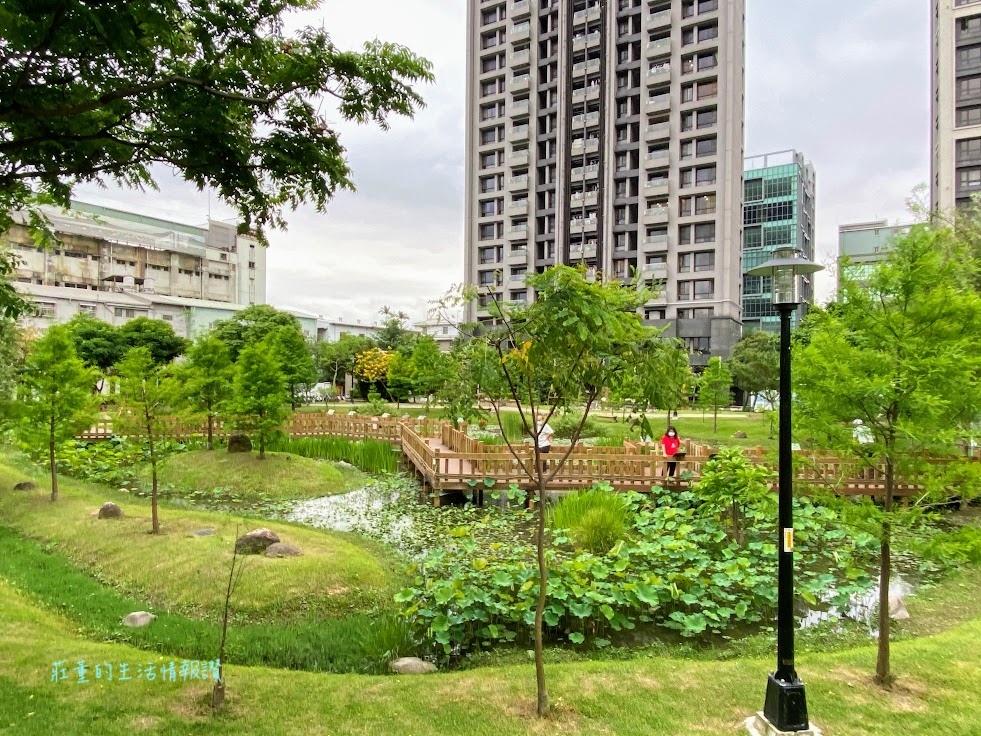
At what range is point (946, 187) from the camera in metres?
40.2

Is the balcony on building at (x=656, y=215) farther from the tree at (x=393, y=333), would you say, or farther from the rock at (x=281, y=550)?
the rock at (x=281, y=550)

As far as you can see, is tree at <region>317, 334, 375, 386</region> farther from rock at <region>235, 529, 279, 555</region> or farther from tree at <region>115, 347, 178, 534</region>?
rock at <region>235, 529, 279, 555</region>

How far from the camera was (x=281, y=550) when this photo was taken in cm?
925

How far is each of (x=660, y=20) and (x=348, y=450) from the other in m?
44.5

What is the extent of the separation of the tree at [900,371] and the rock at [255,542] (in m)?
7.97

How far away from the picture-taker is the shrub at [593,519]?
34.1 feet

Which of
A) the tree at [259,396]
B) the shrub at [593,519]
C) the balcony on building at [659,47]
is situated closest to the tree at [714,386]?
the shrub at [593,519]

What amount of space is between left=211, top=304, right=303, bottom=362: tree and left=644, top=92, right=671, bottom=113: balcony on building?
3289cm

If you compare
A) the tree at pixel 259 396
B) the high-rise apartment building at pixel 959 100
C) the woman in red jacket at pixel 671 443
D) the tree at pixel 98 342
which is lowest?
the woman in red jacket at pixel 671 443

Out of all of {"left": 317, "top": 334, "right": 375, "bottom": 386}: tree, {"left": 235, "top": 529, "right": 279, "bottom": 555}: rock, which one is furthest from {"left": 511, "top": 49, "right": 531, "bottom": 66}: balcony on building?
{"left": 235, "top": 529, "right": 279, "bottom": 555}: rock

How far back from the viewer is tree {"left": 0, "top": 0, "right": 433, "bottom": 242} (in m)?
3.51

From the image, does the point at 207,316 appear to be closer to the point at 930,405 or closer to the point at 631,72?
the point at 631,72

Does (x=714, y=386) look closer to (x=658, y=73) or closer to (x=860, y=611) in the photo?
(x=860, y=611)

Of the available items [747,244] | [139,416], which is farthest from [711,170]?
[139,416]
